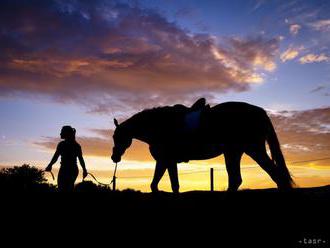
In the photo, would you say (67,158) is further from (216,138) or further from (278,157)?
(278,157)

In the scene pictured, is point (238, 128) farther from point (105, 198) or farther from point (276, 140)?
point (105, 198)

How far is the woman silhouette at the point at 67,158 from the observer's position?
9055 millimetres

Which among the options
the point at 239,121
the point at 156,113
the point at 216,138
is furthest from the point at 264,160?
the point at 156,113

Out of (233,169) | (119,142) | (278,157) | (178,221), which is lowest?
(178,221)

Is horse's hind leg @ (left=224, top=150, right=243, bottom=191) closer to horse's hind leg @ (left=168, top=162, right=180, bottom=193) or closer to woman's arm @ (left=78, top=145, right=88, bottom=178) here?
horse's hind leg @ (left=168, top=162, right=180, bottom=193)

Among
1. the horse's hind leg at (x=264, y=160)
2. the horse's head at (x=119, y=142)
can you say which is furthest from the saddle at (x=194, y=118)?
the horse's head at (x=119, y=142)

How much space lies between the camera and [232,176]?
26.5ft

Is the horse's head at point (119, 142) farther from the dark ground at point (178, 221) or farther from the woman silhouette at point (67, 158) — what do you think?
the dark ground at point (178, 221)

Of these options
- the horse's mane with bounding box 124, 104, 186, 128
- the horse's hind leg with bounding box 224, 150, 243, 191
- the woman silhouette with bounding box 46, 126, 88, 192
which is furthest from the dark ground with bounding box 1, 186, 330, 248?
the horse's mane with bounding box 124, 104, 186, 128

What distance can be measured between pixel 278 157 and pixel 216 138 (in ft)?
5.04

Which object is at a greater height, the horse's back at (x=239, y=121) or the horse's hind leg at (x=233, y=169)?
the horse's back at (x=239, y=121)

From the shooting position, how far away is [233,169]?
8117 mm

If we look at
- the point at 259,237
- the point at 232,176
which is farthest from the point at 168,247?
the point at 232,176

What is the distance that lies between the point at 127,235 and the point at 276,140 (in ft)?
16.7
